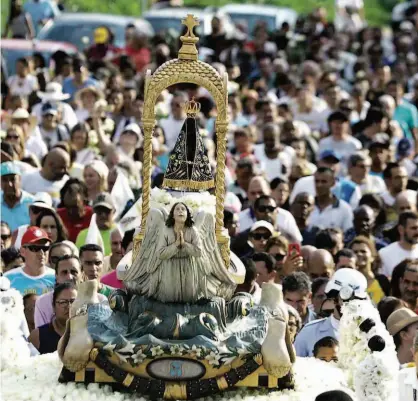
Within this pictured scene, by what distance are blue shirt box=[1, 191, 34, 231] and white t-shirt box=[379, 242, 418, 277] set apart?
392 cm

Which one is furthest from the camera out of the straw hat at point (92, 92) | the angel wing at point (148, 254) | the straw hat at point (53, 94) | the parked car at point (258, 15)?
the parked car at point (258, 15)

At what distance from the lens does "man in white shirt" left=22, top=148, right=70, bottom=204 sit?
21.1m

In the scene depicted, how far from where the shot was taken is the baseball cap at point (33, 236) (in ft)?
57.6

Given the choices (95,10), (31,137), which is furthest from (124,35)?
(31,137)

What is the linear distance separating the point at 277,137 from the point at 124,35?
39.2ft

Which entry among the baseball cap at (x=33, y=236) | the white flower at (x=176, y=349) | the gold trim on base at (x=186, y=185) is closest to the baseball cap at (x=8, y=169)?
the baseball cap at (x=33, y=236)

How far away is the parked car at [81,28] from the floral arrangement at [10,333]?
20182 mm

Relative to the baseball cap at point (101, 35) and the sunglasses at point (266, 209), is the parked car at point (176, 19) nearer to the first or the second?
the baseball cap at point (101, 35)

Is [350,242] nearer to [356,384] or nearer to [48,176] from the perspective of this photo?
[48,176]

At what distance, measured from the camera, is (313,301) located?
17.2m

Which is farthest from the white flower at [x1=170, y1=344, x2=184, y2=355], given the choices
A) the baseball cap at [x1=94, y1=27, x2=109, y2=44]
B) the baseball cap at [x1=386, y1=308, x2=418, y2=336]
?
the baseball cap at [x1=94, y1=27, x2=109, y2=44]

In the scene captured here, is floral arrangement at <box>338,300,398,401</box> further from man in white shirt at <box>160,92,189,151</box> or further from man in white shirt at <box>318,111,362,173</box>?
man in white shirt at <box>160,92,189,151</box>

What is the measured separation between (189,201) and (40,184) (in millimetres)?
7585

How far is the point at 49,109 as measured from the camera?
25.2 metres
